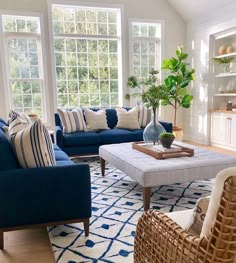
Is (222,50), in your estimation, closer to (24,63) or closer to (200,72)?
(200,72)

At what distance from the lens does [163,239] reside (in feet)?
3.59

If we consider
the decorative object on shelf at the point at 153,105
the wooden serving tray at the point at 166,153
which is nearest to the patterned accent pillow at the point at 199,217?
the wooden serving tray at the point at 166,153

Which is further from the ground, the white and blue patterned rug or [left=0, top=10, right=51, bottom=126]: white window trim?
[left=0, top=10, right=51, bottom=126]: white window trim

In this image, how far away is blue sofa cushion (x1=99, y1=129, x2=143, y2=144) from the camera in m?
4.45

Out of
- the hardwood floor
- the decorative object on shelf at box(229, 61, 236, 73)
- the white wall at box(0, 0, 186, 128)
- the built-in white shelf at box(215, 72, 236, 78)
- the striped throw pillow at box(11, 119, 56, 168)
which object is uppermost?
the white wall at box(0, 0, 186, 128)

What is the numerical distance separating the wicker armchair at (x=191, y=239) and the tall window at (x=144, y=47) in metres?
5.15

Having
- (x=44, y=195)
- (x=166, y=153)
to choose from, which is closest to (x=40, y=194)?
(x=44, y=195)

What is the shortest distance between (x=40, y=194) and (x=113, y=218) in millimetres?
784

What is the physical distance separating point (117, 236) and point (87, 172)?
569 millimetres

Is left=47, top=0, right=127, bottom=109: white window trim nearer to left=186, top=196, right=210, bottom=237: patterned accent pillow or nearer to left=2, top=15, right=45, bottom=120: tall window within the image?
left=2, top=15, right=45, bottom=120: tall window

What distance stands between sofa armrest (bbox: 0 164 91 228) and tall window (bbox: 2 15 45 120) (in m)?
3.82

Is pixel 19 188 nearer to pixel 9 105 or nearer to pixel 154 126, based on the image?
pixel 154 126

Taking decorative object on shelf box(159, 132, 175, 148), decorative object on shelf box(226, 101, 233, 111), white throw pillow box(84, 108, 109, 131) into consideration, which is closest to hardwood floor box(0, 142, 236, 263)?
decorative object on shelf box(159, 132, 175, 148)

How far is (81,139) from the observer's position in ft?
14.2
